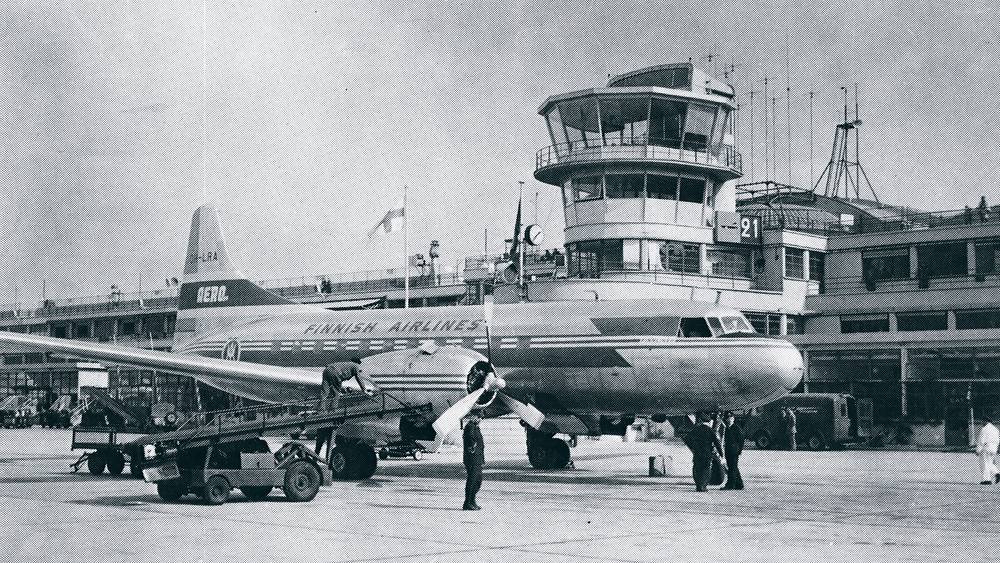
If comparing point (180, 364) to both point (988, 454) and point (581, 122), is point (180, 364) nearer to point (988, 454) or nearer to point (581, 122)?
point (988, 454)

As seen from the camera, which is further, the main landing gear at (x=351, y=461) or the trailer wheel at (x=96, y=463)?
the trailer wheel at (x=96, y=463)

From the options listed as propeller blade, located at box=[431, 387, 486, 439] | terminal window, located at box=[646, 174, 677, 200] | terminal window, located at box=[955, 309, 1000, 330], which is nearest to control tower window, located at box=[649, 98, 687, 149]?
terminal window, located at box=[646, 174, 677, 200]

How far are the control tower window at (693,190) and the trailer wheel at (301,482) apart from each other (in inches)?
1727

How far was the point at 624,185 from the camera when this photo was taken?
60.0m

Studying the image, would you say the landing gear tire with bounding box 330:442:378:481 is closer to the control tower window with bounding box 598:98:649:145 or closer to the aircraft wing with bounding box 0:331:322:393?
the aircraft wing with bounding box 0:331:322:393

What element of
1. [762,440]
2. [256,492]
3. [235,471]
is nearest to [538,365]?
[256,492]

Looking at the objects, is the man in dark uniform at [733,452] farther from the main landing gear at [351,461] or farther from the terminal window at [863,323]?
the terminal window at [863,323]

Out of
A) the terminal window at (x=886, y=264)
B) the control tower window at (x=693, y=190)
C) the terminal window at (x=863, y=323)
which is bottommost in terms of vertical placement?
the terminal window at (x=863, y=323)

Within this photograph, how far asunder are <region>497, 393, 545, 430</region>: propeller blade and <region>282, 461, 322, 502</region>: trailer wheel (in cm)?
627

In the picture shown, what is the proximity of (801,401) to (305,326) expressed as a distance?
2271 centimetres

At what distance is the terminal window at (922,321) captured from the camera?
200ft

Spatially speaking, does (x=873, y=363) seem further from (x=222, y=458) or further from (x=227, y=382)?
(x=222, y=458)

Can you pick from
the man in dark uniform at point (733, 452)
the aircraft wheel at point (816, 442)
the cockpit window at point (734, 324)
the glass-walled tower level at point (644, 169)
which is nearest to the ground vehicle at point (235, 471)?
the man in dark uniform at point (733, 452)

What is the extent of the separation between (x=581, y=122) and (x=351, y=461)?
36.7 meters
